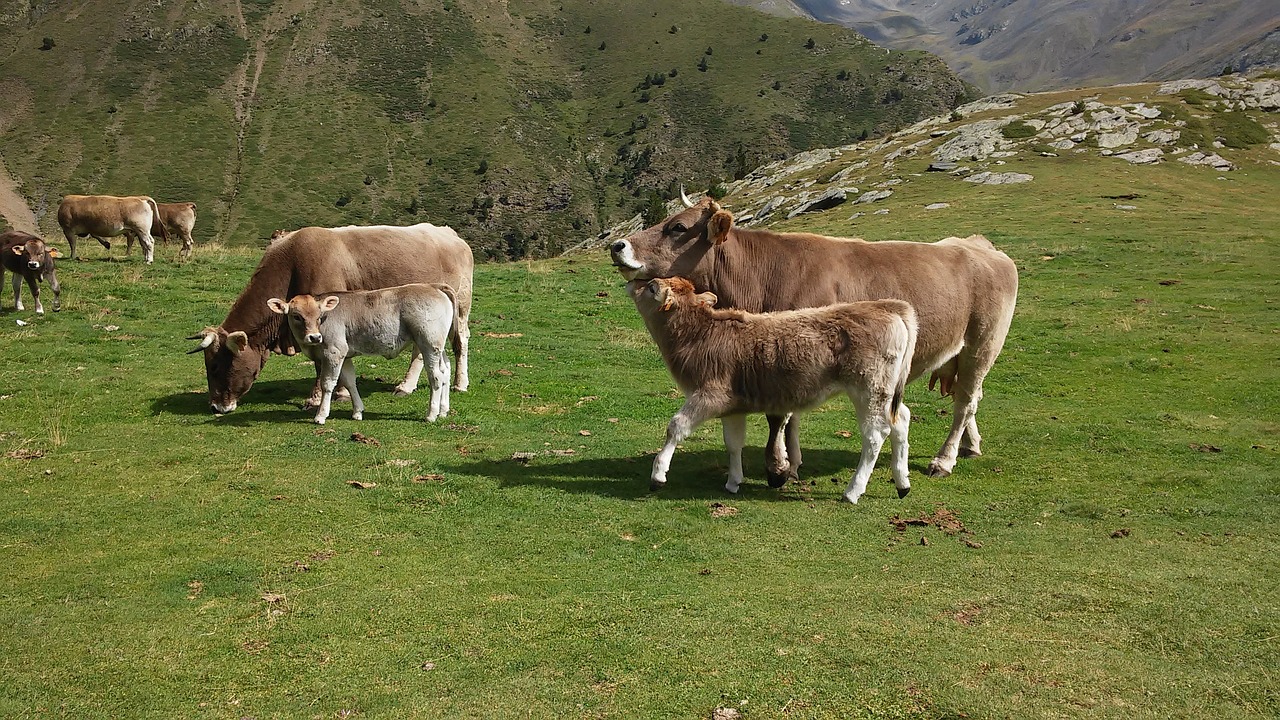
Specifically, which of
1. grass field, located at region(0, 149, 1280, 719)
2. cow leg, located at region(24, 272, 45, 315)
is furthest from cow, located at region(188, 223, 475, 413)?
cow leg, located at region(24, 272, 45, 315)

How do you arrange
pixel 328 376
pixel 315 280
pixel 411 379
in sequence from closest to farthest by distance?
pixel 328 376, pixel 315 280, pixel 411 379

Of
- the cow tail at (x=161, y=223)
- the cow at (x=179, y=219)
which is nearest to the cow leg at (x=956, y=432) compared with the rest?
the cow tail at (x=161, y=223)

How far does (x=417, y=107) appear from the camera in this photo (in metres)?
151

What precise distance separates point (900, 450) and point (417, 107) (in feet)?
506

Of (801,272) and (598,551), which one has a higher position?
(801,272)

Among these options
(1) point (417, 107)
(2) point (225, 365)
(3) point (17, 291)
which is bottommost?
(2) point (225, 365)

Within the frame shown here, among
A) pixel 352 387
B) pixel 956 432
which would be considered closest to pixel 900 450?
pixel 956 432

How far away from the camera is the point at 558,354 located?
19.2 m

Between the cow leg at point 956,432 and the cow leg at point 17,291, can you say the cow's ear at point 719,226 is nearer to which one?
the cow leg at point 956,432

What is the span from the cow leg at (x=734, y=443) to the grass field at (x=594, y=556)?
236 millimetres

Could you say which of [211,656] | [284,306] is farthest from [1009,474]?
[284,306]

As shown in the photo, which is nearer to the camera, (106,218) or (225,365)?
(225,365)

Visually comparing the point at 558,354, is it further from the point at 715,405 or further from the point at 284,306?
the point at 715,405

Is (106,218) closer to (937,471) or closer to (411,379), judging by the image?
(411,379)
